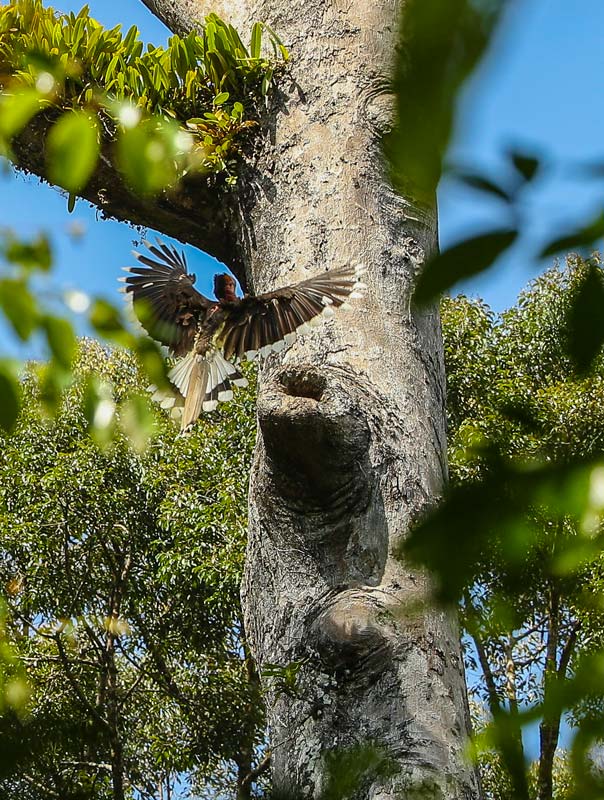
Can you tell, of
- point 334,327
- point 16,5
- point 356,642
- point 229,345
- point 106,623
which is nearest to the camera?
point 356,642

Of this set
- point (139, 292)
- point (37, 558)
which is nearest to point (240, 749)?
point (37, 558)

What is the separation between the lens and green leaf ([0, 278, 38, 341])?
0.76 metres

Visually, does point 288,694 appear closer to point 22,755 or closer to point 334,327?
point 334,327

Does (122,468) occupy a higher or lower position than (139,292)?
higher

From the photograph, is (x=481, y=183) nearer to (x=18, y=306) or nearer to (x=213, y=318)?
(x=18, y=306)

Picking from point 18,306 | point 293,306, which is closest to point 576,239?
point 18,306

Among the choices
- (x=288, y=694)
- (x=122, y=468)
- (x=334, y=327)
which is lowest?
(x=288, y=694)

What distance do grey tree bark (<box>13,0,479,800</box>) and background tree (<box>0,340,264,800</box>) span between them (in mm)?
4744

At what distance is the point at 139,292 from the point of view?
3.02 meters

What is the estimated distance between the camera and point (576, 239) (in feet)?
1.67

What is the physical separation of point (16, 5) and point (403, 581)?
85.8 inches

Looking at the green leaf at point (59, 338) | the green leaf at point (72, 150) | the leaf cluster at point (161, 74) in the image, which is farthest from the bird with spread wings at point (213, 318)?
the green leaf at point (72, 150)

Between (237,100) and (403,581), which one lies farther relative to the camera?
(237,100)

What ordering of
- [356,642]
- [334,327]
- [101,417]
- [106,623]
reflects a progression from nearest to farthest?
[101,417]
[356,642]
[334,327]
[106,623]
